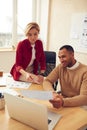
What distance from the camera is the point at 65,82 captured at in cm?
212

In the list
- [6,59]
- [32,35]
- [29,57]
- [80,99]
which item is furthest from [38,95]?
[6,59]

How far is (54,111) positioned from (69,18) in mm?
2650

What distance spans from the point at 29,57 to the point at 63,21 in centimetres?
185

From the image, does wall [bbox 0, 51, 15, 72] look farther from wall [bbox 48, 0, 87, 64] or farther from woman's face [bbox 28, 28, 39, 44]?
woman's face [bbox 28, 28, 39, 44]

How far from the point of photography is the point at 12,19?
4289mm

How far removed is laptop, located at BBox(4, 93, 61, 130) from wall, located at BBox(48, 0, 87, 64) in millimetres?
2473

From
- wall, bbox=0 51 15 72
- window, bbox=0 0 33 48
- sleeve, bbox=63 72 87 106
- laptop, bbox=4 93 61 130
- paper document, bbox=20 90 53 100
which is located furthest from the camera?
window, bbox=0 0 33 48

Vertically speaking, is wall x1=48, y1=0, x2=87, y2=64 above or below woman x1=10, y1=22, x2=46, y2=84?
above

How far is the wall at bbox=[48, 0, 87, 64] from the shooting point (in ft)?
12.2

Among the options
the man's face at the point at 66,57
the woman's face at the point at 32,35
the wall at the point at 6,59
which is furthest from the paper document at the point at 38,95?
the wall at the point at 6,59

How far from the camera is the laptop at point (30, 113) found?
1221 mm

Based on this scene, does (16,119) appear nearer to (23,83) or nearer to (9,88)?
(9,88)

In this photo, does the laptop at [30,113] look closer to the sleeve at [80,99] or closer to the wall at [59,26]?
the sleeve at [80,99]

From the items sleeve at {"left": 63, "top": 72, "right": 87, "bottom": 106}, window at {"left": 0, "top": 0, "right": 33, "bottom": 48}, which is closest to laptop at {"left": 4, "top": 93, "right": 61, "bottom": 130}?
sleeve at {"left": 63, "top": 72, "right": 87, "bottom": 106}
